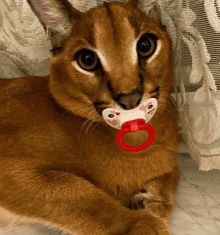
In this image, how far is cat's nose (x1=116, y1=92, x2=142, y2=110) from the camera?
0.80m

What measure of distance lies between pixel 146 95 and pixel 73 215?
1.31 ft

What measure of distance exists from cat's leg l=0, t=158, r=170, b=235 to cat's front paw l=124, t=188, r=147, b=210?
0.10m

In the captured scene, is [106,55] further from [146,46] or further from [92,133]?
[92,133]

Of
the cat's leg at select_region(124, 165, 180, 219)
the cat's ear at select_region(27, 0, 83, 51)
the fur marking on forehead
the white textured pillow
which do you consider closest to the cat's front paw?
the cat's leg at select_region(124, 165, 180, 219)

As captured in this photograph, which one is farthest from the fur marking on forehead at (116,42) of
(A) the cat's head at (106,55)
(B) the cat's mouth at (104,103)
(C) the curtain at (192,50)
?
(C) the curtain at (192,50)

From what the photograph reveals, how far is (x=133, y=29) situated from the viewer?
85 centimetres

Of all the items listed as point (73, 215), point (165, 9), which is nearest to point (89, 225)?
point (73, 215)

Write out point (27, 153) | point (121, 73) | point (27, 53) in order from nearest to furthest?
1. point (121, 73)
2. point (27, 153)
3. point (27, 53)

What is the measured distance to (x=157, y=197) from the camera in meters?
0.98

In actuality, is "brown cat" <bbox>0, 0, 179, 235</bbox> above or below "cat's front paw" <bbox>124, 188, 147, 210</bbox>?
above

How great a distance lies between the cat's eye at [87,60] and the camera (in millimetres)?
877

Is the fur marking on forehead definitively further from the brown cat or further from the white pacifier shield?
the white pacifier shield

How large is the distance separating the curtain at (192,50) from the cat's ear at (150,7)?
0.07 meters

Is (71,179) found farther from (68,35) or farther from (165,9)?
(165,9)
